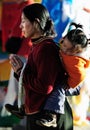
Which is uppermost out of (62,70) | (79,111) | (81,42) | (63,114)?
(81,42)

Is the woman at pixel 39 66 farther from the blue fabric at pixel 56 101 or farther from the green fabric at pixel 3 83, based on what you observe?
the green fabric at pixel 3 83

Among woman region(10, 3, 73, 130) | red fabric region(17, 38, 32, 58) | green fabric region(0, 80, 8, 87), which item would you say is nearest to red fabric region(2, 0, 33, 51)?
red fabric region(17, 38, 32, 58)

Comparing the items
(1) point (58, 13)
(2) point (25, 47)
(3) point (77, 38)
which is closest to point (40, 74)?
(3) point (77, 38)

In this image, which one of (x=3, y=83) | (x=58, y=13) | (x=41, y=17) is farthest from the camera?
(x=3, y=83)

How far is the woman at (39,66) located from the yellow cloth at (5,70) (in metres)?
0.89

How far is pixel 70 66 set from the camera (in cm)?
187

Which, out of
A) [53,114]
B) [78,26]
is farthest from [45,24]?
[53,114]

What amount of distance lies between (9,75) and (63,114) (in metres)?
1.02

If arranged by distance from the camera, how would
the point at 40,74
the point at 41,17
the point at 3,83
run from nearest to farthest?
the point at 40,74 → the point at 41,17 → the point at 3,83

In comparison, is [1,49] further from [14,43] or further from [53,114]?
[53,114]

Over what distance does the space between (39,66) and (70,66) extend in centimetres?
17

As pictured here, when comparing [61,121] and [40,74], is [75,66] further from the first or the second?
[61,121]

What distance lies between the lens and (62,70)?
6.32 ft

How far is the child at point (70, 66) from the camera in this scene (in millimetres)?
1853
